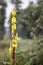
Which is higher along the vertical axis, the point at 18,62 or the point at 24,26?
the point at 18,62

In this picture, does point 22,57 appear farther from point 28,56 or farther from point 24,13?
point 24,13

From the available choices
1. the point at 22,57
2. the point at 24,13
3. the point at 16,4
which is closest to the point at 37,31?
the point at 22,57

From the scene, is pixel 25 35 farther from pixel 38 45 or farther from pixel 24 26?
pixel 38 45

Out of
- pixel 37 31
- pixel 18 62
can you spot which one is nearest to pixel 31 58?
pixel 18 62

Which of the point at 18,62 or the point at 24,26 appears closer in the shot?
the point at 18,62

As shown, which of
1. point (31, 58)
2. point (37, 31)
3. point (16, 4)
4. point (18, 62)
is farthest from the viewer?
point (16, 4)

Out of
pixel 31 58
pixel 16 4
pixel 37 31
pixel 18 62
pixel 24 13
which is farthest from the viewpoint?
A: pixel 16 4

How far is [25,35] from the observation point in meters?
20.4

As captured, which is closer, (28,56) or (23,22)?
(28,56)

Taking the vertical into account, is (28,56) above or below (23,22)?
above

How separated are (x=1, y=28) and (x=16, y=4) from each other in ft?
9.21

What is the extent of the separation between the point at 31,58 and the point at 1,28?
48.8ft

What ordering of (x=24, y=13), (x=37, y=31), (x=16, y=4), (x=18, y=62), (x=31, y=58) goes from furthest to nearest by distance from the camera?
(x=16, y=4) < (x=24, y=13) < (x=37, y=31) < (x=18, y=62) < (x=31, y=58)

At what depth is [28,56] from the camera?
20.5 ft
